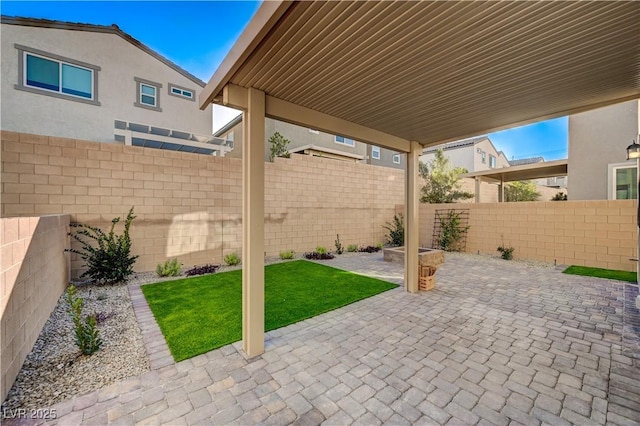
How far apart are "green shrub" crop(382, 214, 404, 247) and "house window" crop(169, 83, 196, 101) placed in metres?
10.9

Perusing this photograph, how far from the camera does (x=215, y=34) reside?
677cm

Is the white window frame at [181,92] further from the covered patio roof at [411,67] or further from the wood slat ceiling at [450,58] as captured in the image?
the wood slat ceiling at [450,58]

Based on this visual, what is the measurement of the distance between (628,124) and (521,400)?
10.7 metres

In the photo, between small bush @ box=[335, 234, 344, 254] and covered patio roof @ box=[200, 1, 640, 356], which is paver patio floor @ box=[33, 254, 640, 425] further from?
small bush @ box=[335, 234, 344, 254]

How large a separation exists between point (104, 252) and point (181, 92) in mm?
9642

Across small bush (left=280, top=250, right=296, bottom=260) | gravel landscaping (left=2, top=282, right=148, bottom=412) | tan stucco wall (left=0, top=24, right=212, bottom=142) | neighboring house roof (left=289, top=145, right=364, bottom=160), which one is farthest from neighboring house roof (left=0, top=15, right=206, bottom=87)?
gravel landscaping (left=2, top=282, right=148, bottom=412)

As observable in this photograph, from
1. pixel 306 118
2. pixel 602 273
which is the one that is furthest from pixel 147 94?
pixel 602 273

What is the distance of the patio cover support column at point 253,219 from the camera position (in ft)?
9.60

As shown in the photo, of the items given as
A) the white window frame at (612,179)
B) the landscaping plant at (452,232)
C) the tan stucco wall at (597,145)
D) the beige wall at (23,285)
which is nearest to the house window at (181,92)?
the beige wall at (23,285)

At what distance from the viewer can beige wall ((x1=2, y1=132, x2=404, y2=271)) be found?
17.0 ft

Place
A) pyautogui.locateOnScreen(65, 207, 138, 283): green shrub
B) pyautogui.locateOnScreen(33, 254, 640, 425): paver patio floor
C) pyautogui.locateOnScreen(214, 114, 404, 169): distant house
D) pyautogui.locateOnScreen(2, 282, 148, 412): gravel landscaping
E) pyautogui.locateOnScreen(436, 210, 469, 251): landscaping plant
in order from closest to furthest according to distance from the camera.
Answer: pyautogui.locateOnScreen(33, 254, 640, 425): paver patio floor, pyautogui.locateOnScreen(2, 282, 148, 412): gravel landscaping, pyautogui.locateOnScreen(65, 207, 138, 283): green shrub, pyautogui.locateOnScreen(436, 210, 469, 251): landscaping plant, pyautogui.locateOnScreen(214, 114, 404, 169): distant house

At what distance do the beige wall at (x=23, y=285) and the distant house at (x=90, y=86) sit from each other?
7.53 m

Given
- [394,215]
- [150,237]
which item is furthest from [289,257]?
[394,215]

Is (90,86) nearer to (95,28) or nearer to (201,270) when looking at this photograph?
(95,28)
